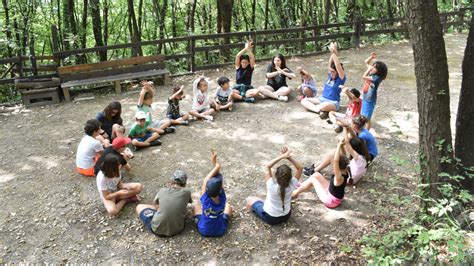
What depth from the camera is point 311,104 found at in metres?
8.46

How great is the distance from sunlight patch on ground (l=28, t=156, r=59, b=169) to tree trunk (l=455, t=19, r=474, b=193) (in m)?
6.25

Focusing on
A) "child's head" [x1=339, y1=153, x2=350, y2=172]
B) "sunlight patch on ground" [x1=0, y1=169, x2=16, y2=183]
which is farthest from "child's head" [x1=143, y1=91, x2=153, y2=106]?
"child's head" [x1=339, y1=153, x2=350, y2=172]

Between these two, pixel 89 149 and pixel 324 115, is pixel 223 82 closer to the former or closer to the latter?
pixel 324 115

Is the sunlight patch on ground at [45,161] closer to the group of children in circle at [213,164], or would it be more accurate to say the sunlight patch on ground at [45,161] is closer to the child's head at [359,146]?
the group of children in circle at [213,164]

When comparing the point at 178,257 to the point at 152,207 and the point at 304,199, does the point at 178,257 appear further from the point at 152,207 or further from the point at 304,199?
the point at 304,199

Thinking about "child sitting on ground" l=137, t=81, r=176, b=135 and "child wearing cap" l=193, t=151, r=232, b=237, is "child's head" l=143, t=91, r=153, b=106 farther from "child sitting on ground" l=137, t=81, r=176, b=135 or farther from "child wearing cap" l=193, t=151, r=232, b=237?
"child wearing cap" l=193, t=151, r=232, b=237

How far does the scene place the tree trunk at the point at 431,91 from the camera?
13.2ft

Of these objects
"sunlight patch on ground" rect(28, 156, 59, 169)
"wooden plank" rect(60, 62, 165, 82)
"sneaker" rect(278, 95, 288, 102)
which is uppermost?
"wooden plank" rect(60, 62, 165, 82)

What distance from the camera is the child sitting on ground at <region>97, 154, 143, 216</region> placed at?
16.6 ft

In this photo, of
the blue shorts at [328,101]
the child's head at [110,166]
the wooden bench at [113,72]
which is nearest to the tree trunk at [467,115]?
the blue shorts at [328,101]

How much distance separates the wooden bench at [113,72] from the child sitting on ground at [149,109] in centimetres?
314

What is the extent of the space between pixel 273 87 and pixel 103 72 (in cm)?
447

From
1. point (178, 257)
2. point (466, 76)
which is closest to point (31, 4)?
point (178, 257)

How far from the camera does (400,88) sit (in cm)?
997
